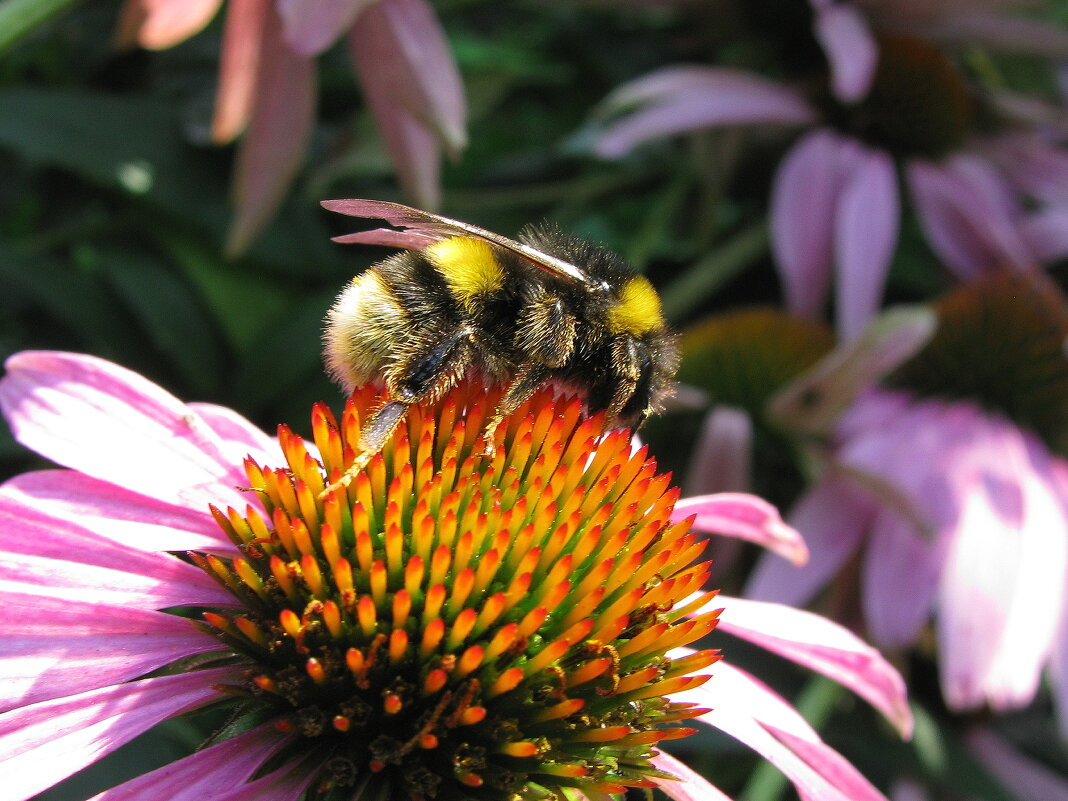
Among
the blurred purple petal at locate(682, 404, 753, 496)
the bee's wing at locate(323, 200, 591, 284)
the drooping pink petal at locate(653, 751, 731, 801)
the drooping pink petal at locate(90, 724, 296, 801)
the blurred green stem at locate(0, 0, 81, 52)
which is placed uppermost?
the blurred green stem at locate(0, 0, 81, 52)

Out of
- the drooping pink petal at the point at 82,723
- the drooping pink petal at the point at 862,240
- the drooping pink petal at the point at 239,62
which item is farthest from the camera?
the drooping pink petal at the point at 862,240

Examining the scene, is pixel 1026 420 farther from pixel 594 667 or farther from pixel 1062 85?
pixel 594 667

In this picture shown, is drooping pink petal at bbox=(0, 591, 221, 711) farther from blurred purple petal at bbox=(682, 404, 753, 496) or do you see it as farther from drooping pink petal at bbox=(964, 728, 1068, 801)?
drooping pink petal at bbox=(964, 728, 1068, 801)

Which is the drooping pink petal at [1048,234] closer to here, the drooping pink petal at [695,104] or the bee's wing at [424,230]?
the drooping pink petal at [695,104]

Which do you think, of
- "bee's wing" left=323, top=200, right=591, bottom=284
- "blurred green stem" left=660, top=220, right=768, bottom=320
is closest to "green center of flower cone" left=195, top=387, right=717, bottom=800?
"bee's wing" left=323, top=200, right=591, bottom=284

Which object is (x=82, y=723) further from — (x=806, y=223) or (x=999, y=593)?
(x=806, y=223)

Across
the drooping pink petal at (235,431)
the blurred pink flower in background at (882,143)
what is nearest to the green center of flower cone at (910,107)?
the blurred pink flower in background at (882,143)

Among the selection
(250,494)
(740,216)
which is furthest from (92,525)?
(740,216)
